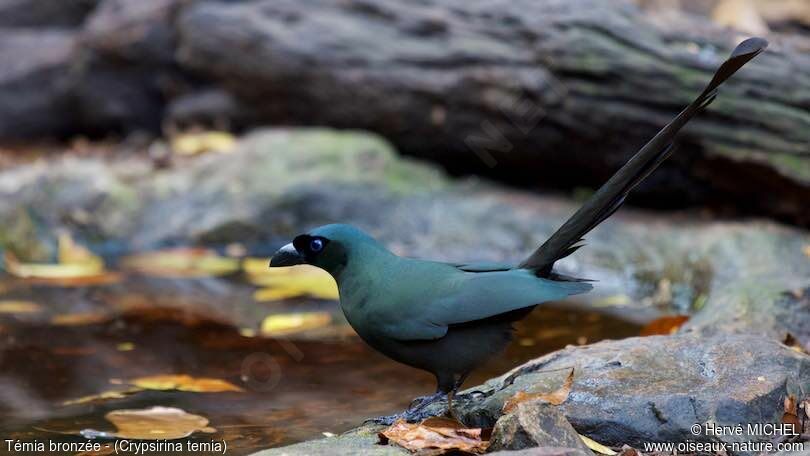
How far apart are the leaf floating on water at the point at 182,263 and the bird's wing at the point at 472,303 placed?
3465 mm

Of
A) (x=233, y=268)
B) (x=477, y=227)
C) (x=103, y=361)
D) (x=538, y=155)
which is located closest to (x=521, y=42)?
(x=538, y=155)

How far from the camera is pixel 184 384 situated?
3918 millimetres

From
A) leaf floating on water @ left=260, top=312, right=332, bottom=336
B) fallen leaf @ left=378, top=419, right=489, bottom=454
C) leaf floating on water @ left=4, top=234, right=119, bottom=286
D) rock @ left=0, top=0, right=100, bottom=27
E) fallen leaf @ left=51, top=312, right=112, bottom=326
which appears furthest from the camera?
rock @ left=0, top=0, right=100, bottom=27

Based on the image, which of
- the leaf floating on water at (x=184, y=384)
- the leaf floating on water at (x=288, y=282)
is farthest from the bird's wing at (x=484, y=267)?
the leaf floating on water at (x=288, y=282)

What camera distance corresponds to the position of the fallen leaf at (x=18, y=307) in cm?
513

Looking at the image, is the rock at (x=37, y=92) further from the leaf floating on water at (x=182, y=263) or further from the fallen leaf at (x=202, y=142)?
the leaf floating on water at (x=182, y=263)

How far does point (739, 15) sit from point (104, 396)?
5715mm

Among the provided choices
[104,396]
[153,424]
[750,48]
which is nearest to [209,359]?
[104,396]

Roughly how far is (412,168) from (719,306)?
10.9 ft

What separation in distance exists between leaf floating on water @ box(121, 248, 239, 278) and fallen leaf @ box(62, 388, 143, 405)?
86.7 inches

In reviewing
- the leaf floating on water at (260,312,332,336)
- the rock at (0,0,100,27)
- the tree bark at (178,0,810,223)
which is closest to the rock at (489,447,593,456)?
the leaf floating on water at (260,312,332,336)

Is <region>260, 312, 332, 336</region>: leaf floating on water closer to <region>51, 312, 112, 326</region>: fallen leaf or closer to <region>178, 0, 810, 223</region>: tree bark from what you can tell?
<region>51, 312, 112, 326</region>: fallen leaf

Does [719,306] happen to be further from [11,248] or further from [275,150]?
[11,248]

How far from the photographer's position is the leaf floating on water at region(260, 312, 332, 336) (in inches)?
189
